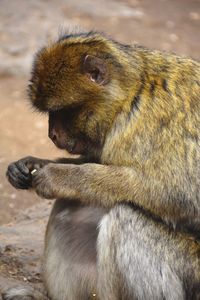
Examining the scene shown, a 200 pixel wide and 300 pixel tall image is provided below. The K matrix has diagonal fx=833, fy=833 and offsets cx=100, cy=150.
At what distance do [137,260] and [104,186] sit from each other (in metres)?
0.64

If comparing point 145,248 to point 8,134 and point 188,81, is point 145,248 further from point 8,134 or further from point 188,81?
point 8,134

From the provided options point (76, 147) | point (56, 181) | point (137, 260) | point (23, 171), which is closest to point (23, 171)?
point (23, 171)

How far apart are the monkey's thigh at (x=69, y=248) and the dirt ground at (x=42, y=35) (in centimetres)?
394

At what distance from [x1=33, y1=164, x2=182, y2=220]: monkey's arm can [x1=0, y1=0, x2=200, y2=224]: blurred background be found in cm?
571

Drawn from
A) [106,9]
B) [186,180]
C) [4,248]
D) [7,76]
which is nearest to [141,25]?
[106,9]

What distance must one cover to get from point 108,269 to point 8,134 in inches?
284

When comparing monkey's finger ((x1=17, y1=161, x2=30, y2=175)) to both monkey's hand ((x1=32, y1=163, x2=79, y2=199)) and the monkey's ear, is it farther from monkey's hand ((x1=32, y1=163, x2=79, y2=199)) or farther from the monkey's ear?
the monkey's ear

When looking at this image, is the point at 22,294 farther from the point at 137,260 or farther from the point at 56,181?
the point at 137,260

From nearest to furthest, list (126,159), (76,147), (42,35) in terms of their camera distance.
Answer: (126,159), (76,147), (42,35)

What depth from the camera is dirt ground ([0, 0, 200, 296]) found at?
12922 millimetres

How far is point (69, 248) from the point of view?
23.8ft

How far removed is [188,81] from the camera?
22.5ft

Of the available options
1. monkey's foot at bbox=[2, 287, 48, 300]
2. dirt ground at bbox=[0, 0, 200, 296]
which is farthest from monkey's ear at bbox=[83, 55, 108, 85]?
dirt ground at bbox=[0, 0, 200, 296]

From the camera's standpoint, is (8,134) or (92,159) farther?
(8,134)
